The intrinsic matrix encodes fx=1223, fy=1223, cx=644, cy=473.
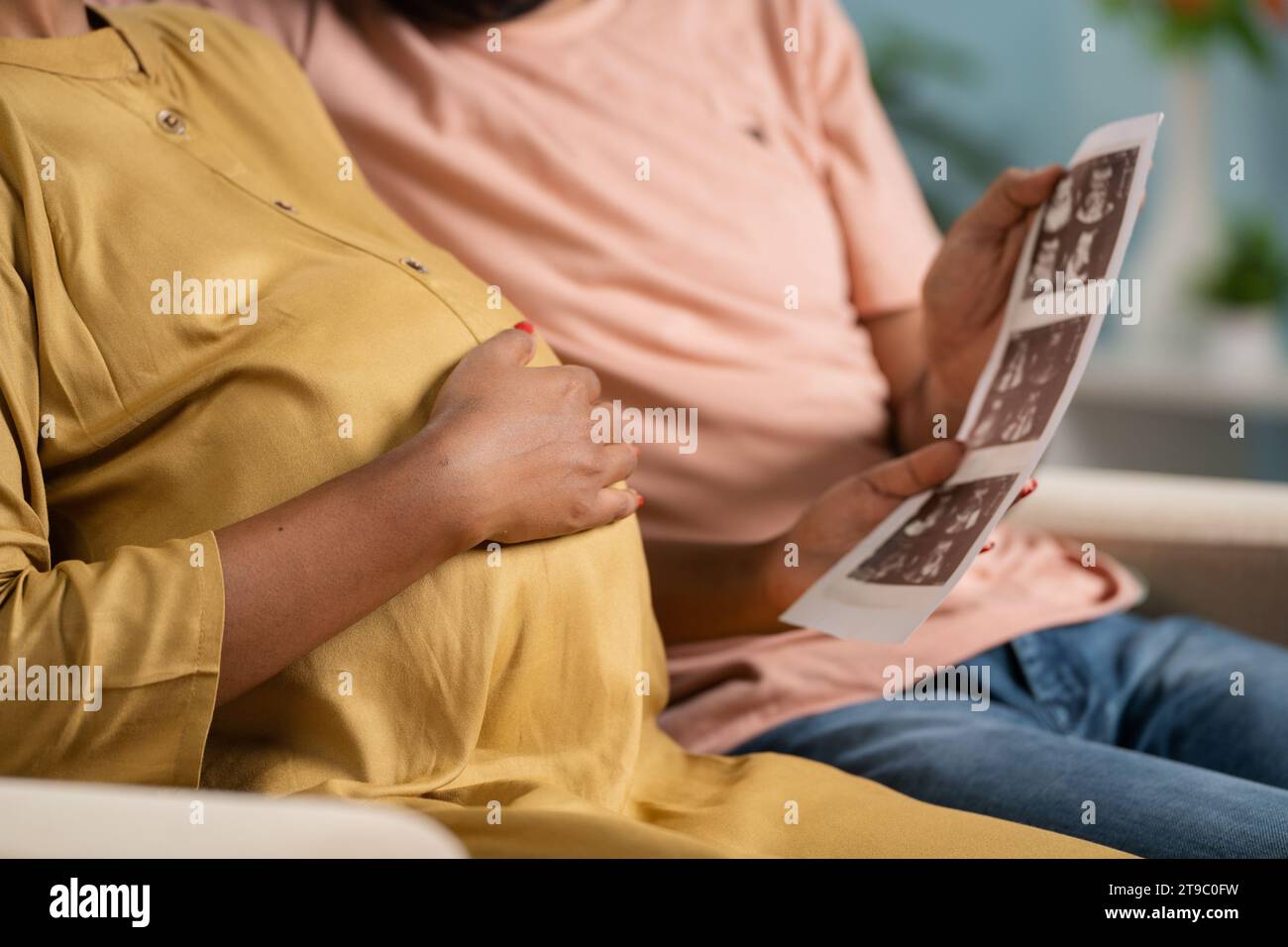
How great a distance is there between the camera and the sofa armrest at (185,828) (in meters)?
0.47

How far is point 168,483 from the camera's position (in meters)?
0.73

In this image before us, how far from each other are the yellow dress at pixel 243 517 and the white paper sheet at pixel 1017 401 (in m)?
0.15

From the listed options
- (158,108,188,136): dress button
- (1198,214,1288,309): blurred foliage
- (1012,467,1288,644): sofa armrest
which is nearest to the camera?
(158,108,188,136): dress button

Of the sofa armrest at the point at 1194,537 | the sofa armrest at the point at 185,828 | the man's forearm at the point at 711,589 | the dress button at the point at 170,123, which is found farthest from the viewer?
the sofa armrest at the point at 1194,537

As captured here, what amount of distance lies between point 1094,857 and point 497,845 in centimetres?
35

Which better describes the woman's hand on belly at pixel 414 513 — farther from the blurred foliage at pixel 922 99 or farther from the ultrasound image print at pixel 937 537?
the blurred foliage at pixel 922 99

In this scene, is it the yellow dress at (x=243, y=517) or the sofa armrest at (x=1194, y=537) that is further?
the sofa armrest at (x=1194, y=537)

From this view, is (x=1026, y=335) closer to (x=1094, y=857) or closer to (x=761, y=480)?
(x=761, y=480)

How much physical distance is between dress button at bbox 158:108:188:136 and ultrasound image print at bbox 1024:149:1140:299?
0.67m

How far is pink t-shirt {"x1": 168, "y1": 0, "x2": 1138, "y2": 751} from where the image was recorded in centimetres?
109

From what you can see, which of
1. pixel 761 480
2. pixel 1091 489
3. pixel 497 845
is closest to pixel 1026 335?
pixel 761 480
